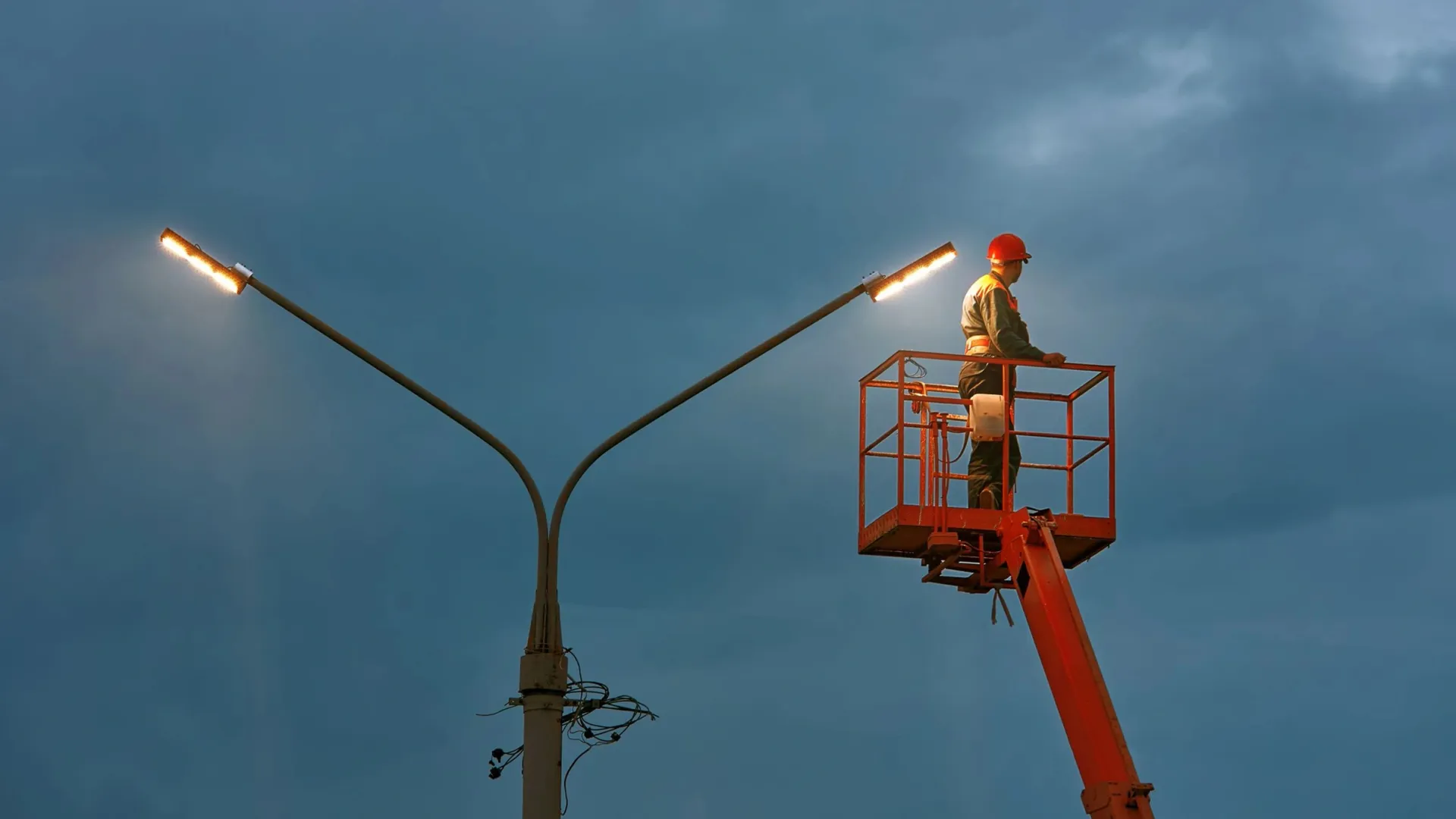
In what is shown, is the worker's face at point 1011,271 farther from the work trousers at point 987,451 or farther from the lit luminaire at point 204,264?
the lit luminaire at point 204,264

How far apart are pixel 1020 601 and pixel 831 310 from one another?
10.2ft

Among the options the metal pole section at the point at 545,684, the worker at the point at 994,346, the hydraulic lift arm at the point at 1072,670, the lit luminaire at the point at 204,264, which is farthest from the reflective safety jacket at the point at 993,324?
the lit luminaire at the point at 204,264

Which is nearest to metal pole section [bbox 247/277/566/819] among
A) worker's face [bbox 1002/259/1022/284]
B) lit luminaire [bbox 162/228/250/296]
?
lit luminaire [bbox 162/228/250/296]

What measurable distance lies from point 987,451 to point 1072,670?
3397mm

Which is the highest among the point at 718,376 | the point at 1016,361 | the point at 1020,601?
the point at 1016,361

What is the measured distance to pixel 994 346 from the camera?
1950 cm

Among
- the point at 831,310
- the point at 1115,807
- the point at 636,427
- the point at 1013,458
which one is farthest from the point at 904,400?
the point at 1115,807

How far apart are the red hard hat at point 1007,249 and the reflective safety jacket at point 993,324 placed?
198mm

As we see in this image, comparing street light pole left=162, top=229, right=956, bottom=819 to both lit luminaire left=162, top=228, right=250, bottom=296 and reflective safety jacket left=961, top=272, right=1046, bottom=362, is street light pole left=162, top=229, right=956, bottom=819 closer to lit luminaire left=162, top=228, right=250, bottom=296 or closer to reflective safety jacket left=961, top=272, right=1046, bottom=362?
lit luminaire left=162, top=228, right=250, bottom=296

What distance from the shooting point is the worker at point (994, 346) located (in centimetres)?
1939

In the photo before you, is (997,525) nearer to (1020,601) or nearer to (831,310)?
(1020,601)

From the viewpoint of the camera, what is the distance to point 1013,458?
64.4 ft

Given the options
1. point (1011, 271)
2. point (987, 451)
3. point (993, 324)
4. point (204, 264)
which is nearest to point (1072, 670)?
point (987, 451)

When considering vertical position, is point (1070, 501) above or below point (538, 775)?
above
